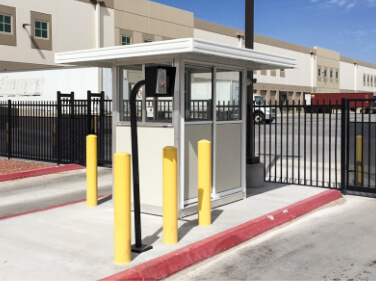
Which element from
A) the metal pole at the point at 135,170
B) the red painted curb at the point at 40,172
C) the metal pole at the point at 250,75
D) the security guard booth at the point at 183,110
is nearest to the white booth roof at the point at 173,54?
the security guard booth at the point at 183,110

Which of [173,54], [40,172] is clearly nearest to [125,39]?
[40,172]

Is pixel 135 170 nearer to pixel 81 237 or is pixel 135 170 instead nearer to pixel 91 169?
pixel 81 237

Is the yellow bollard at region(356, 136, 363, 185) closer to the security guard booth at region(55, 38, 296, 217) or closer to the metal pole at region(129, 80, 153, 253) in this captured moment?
the security guard booth at region(55, 38, 296, 217)

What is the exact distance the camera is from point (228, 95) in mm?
8070

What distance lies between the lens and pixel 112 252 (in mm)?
5492

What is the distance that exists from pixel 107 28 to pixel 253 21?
28746 millimetres

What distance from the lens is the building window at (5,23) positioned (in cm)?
3062

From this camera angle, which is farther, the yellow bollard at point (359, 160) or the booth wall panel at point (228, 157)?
the yellow bollard at point (359, 160)

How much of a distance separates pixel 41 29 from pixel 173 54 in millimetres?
28634

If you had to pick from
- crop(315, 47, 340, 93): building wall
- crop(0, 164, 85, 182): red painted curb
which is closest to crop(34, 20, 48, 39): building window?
crop(0, 164, 85, 182): red painted curb

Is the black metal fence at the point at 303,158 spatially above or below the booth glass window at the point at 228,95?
below

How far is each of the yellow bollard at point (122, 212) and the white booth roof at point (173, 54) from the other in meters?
1.83

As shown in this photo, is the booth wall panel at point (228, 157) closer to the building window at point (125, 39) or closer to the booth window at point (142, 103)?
the booth window at point (142, 103)

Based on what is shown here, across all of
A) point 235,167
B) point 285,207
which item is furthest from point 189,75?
point 285,207
